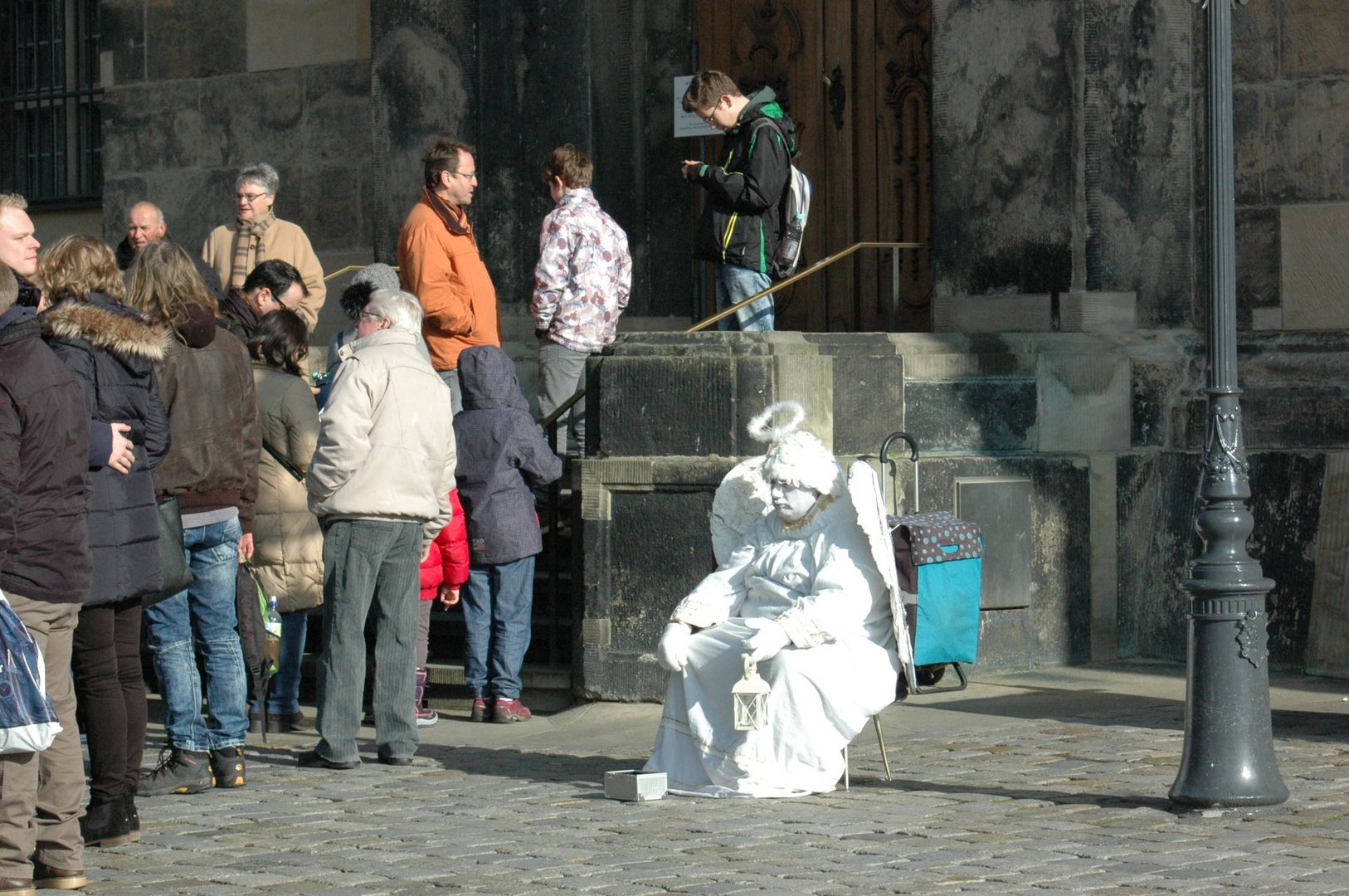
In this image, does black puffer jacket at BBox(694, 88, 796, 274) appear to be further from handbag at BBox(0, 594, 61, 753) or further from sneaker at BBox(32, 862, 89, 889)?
handbag at BBox(0, 594, 61, 753)

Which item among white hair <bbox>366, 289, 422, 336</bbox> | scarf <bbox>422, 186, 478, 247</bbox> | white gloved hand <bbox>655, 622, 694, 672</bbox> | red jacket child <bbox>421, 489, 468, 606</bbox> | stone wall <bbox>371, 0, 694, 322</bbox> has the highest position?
stone wall <bbox>371, 0, 694, 322</bbox>

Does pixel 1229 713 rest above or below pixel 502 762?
above

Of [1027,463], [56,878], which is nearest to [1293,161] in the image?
[1027,463]

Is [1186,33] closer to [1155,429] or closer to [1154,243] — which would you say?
[1154,243]

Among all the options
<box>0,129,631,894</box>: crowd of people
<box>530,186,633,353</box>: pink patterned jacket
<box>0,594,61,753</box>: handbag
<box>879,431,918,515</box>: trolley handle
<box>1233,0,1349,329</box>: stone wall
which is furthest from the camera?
<box>1233,0,1349,329</box>: stone wall

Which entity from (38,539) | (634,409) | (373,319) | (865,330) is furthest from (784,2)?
(38,539)

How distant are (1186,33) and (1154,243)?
3.40 ft

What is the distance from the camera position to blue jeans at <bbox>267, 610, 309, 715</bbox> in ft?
30.8

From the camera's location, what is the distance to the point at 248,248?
1075 cm

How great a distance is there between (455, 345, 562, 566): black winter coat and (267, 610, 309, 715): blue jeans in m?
0.78

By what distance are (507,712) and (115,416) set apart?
11.0 feet

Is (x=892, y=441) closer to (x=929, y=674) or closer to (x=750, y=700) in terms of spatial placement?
(x=929, y=674)

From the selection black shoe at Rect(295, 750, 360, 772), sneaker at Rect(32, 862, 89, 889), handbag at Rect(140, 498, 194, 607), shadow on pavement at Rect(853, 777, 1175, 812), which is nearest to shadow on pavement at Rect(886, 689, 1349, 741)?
shadow on pavement at Rect(853, 777, 1175, 812)

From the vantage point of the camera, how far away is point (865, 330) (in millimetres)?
12227
